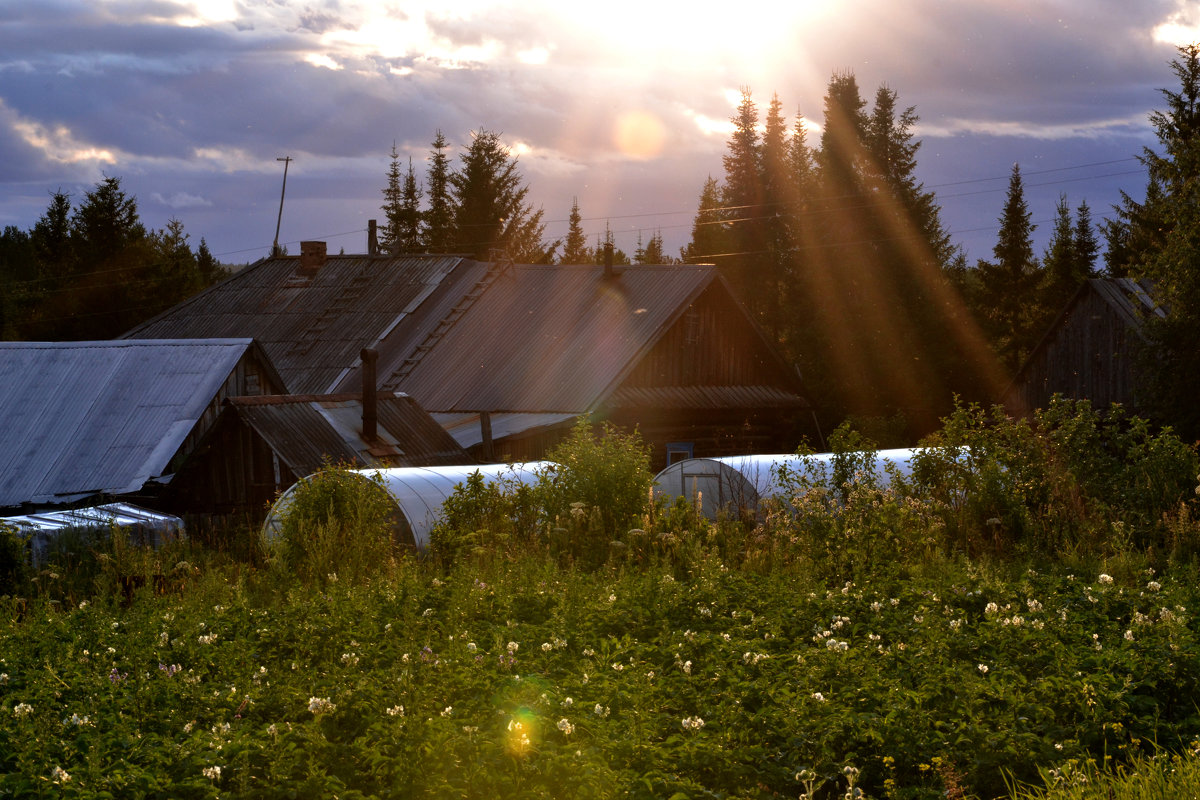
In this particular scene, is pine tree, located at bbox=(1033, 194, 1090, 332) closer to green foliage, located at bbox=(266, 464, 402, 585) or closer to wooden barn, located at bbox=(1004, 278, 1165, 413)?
wooden barn, located at bbox=(1004, 278, 1165, 413)

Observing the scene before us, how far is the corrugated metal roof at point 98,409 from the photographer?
21.5m

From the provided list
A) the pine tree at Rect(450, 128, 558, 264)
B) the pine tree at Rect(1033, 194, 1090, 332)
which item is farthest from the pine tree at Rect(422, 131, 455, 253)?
the pine tree at Rect(1033, 194, 1090, 332)

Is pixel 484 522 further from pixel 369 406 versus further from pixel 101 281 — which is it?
pixel 101 281

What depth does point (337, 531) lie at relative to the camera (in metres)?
13.4

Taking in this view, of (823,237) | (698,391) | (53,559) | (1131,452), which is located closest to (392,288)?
(698,391)

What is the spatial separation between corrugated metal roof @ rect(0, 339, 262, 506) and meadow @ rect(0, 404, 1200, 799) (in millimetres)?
8338

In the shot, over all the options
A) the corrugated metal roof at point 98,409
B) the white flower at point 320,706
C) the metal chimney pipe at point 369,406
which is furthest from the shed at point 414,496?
the white flower at point 320,706

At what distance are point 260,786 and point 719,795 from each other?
2183 mm

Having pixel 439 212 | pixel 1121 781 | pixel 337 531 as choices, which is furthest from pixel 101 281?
pixel 1121 781

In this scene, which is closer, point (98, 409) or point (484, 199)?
point (98, 409)

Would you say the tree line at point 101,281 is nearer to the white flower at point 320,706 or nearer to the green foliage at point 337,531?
the green foliage at point 337,531

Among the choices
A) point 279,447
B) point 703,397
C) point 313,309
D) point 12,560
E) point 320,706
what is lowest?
point 12,560

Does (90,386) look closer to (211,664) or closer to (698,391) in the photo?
(698,391)

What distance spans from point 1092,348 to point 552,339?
15470 mm
